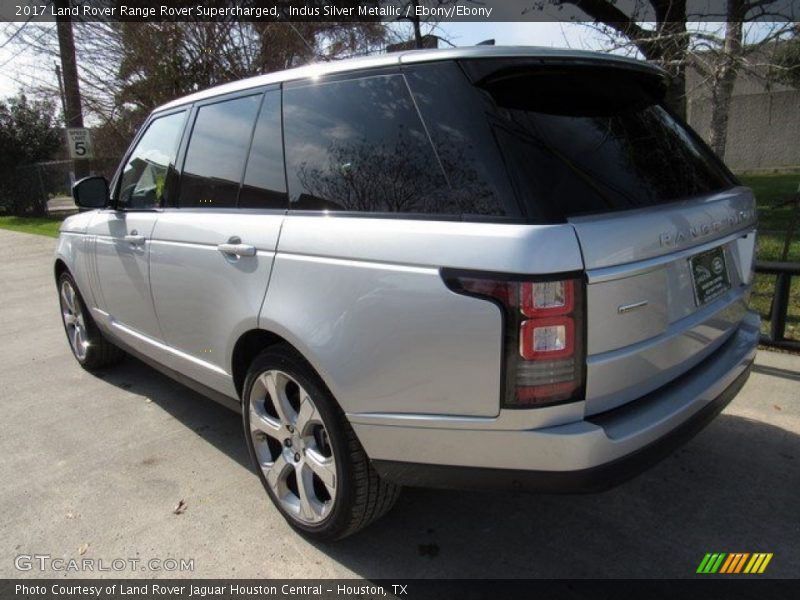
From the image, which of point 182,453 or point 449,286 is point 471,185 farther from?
point 182,453

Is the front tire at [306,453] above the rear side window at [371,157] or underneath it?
underneath

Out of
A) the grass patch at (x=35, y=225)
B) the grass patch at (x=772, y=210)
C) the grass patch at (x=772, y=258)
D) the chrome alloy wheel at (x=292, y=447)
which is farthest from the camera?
the grass patch at (x=35, y=225)

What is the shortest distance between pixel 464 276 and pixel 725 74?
16.8 feet

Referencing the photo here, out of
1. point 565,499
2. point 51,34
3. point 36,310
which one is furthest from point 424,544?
point 51,34

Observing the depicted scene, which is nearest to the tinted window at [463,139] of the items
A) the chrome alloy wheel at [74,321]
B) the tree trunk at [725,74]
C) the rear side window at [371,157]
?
the rear side window at [371,157]

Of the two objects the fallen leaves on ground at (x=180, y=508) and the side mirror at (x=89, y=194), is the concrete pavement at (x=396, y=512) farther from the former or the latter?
the side mirror at (x=89, y=194)

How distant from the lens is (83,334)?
4.72 metres

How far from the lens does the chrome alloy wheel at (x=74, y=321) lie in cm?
464

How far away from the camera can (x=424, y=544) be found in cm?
248

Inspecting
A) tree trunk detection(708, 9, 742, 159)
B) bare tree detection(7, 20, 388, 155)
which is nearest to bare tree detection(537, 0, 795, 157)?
tree trunk detection(708, 9, 742, 159)

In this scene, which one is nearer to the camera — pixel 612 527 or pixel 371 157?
pixel 371 157

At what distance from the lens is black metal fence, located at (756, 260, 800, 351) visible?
4059 millimetres

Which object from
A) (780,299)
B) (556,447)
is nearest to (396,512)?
(556,447)
